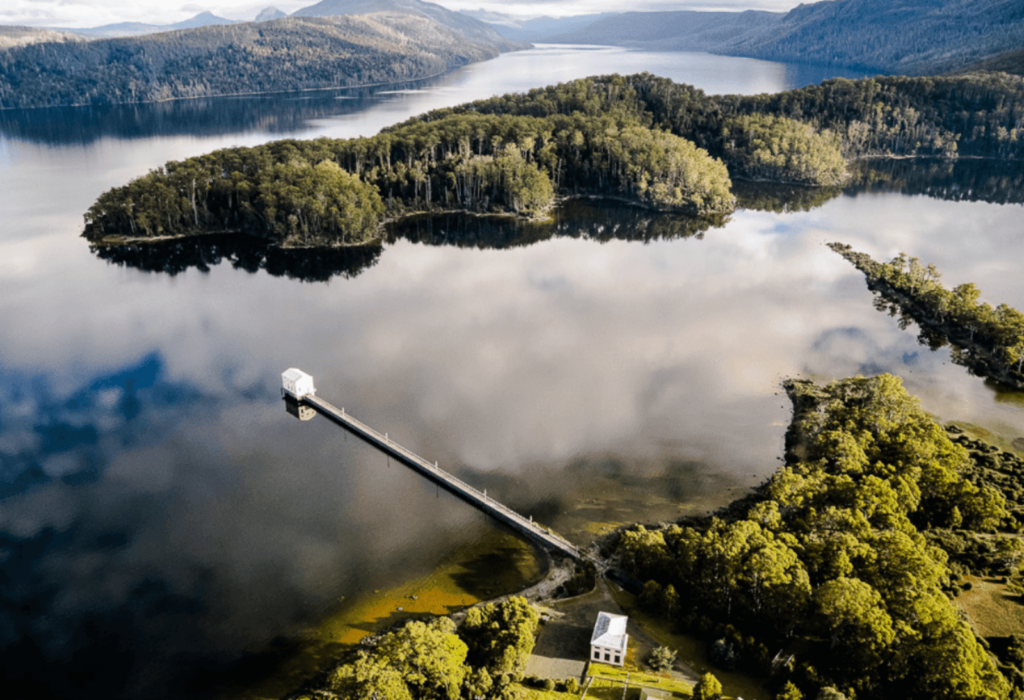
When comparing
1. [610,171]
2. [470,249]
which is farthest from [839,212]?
[470,249]

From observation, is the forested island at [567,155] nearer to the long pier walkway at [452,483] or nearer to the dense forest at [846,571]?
the long pier walkway at [452,483]

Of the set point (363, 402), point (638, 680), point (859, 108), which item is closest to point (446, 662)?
point (638, 680)

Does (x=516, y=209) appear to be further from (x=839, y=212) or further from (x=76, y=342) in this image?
(x=76, y=342)

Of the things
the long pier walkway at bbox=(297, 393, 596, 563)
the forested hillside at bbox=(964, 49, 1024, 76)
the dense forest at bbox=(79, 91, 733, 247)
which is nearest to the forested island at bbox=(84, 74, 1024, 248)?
the dense forest at bbox=(79, 91, 733, 247)

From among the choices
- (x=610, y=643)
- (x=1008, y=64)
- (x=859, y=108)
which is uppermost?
(x=1008, y=64)

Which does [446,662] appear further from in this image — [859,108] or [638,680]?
[859,108]

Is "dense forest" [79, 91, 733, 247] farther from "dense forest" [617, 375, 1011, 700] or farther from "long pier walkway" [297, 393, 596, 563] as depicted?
"dense forest" [617, 375, 1011, 700]
